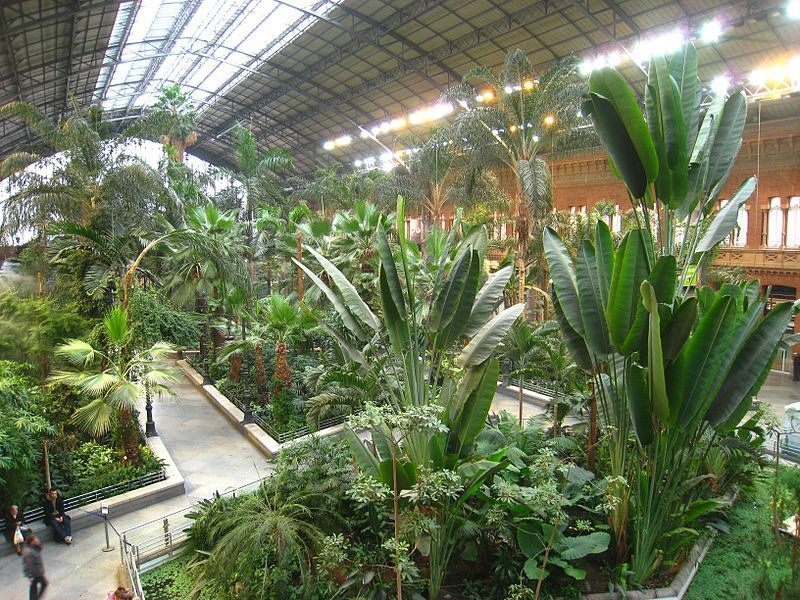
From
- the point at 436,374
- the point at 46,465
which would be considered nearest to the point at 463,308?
the point at 436,374

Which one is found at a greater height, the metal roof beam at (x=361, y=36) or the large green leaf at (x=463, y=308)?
the metal roof beam at (x=361, y=36)

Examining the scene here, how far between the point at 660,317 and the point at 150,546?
6.40 meters

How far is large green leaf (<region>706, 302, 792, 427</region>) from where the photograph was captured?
470 centimetres

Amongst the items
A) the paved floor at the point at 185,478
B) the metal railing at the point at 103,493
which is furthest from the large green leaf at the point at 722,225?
the metal railing at the point at 103,493

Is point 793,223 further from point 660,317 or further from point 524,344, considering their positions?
point 660,317

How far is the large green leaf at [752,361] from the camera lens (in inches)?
185

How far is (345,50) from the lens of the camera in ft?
91.8

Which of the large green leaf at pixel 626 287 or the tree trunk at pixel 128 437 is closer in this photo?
the large green leaf at pixel 626 287

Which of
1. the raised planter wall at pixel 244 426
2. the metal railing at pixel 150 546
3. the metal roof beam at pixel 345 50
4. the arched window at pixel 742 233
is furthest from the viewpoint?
the metal roof beam at pixel 345 50

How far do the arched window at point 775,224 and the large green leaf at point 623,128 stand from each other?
19334 millimetres

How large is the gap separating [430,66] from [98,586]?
2567 cm

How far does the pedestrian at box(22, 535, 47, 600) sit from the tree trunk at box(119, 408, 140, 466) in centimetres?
284

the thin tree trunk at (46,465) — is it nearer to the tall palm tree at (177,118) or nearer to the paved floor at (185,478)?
the paved floor at (185,478)

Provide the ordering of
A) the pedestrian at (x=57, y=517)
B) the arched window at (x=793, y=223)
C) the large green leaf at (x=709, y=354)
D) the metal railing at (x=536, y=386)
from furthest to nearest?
1. the arched window at (x=793, y=223)
2. the metal railing at (x=536, y=386)
3. the pedestrian at (x=57, y=517)
4. the large green leaf at (x=709, y=354)
